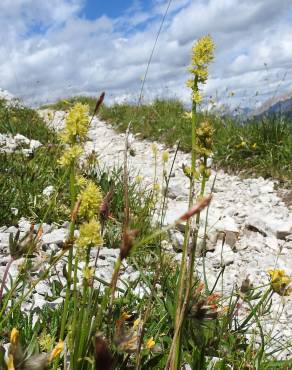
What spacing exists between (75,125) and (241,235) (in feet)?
14.0

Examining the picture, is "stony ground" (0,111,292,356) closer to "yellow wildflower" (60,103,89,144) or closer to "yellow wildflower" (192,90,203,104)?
"yellow wildflower" (192,90,203,104)

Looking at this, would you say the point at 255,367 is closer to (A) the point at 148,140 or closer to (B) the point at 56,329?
(B) the point at 56,329

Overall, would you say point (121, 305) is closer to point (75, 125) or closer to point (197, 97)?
point (197, 97)

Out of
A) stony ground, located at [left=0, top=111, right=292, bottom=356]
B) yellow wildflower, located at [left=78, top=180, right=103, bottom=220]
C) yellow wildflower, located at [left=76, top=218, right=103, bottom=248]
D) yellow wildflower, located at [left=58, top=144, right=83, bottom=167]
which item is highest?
yellow wildflower, located at [left=58, top=144, right=83, bottom=167]

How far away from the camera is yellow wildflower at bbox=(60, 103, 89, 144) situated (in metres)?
1.10

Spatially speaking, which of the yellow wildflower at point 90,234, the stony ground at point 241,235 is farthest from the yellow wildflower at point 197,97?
the stony ground at point 241,235

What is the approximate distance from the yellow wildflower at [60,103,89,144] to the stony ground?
5.22 ft

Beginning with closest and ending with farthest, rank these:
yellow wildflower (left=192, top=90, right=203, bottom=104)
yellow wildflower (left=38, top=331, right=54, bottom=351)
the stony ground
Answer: yellow wildflower (left=192, top=90, right=203, bottom=104), yellow wildflower (left=38, top=331, right=54, bottom=351), the stony ground

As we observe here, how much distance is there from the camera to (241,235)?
16.7 feet

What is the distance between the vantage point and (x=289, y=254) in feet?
15.2

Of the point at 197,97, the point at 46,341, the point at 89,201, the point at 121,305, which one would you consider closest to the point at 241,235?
the point at 121,305

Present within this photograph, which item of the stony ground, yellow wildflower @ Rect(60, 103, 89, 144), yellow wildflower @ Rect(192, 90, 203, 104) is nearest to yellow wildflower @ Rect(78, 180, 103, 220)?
yellow wildflower @ Rect(60, 103, 89, 144)

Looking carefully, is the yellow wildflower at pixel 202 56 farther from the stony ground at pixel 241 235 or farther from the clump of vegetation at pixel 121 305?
the stony ground at pixel 241 235

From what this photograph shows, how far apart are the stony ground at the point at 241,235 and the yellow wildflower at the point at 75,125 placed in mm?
1592
